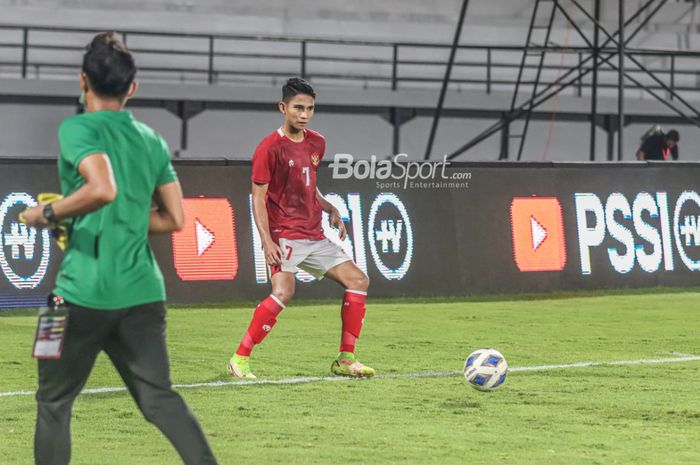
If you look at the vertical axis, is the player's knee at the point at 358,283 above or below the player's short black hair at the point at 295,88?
below

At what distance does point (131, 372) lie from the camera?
18.8ft

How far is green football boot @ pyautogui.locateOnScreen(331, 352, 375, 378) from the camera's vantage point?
421 inches

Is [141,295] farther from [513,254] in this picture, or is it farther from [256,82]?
[256,82]

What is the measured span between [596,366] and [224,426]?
4.10 meters

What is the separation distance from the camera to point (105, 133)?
5.57 m

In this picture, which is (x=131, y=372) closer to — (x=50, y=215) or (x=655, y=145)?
(x=50, y=215)

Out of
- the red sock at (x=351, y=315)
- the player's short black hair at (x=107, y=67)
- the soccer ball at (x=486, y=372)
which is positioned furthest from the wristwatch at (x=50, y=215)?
the red sock at (x=351, y=315)

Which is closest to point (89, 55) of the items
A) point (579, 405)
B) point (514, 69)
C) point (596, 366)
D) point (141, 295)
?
point (141, 295)

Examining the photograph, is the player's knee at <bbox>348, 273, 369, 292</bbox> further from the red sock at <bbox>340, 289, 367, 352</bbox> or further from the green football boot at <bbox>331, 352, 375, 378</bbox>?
the green football boot at <bbox>331, 352, 375, 378</bbox>

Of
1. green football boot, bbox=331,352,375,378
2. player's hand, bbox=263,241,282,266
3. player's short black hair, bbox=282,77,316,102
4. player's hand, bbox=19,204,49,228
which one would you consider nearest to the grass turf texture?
green football boot, bbox=331,352,375,378

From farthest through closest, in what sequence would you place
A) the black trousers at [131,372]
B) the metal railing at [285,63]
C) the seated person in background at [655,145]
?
1. the metal railing at [285,63]
2. the seated person in background at [655,145]
3. the black trousers at [131,372]

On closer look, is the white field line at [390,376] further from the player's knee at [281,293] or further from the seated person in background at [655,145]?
the seated person in background at [655,145]

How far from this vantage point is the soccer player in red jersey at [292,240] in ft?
34.8

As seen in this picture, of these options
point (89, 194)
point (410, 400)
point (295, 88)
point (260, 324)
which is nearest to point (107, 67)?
point (89, 194)
